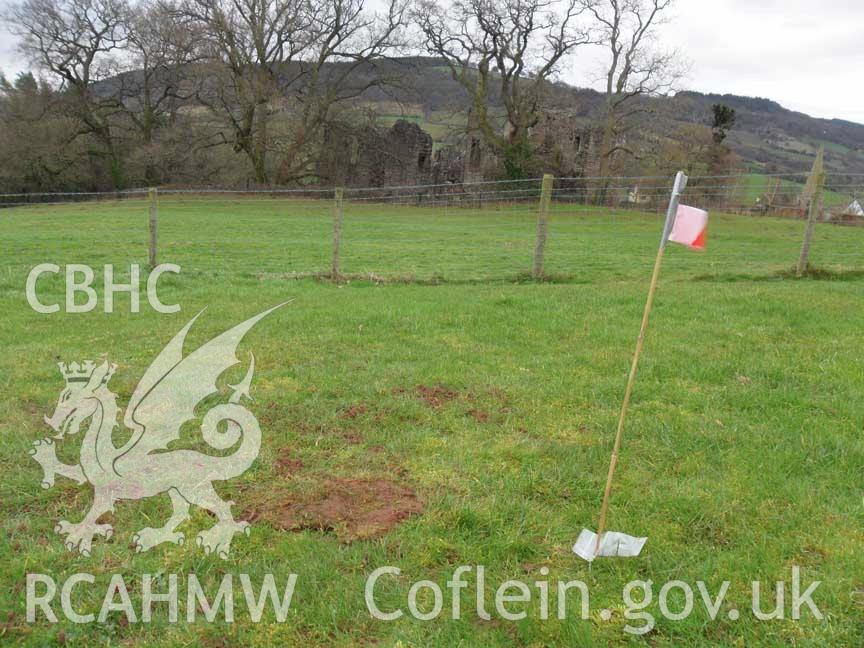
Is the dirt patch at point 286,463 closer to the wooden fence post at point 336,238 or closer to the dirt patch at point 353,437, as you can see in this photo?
the dirt patch at point 353,437

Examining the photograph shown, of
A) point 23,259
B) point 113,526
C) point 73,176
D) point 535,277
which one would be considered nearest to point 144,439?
point 113,526

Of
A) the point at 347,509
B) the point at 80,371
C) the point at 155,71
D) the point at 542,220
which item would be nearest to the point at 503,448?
the point at 347,509

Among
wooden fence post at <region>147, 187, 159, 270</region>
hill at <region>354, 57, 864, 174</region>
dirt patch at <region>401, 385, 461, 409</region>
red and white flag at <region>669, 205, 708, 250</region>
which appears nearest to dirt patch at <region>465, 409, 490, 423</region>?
dirt patch at <region>401, 385, 461, 409</region>

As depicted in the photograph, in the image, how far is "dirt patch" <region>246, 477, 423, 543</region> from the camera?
309cm

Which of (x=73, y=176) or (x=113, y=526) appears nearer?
(x=113, y=526)

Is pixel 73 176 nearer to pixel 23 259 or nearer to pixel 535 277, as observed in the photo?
pixel 23 259

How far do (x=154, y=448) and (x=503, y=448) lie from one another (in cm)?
221

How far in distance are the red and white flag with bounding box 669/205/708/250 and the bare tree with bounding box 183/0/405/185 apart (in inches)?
1414

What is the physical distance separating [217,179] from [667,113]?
93.1ft

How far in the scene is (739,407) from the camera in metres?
4.51

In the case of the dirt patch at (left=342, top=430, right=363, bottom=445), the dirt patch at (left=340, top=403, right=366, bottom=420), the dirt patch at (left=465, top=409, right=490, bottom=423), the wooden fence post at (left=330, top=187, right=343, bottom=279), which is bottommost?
the dirt patch at (left=342, top=430, right=363, bottom=445)

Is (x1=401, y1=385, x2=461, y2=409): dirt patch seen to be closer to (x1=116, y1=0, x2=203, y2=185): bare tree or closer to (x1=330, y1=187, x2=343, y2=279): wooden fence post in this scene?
(x1=330, y1=187, x2=343, y2=279): wooden fence post

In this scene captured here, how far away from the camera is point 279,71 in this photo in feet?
122

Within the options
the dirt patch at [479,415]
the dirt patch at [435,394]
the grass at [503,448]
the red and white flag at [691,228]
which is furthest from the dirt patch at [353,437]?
the red and white flag at [691,228]
